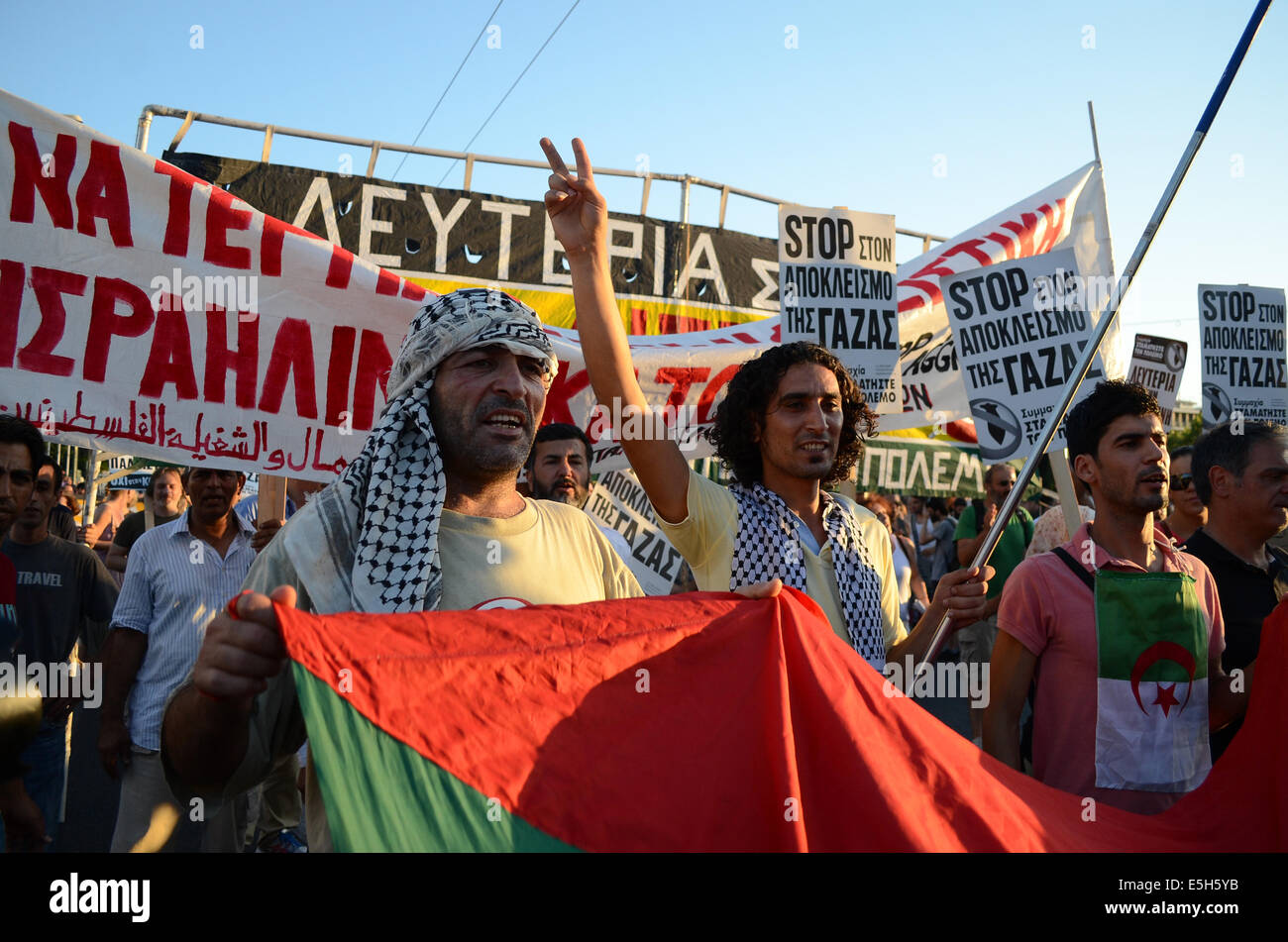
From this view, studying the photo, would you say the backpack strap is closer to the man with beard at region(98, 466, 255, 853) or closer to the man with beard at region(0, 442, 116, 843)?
the man with beard at region(98, 466, 255, 853)

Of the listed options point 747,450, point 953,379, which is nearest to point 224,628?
point 747,450

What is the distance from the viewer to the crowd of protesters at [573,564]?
2078 millimetres

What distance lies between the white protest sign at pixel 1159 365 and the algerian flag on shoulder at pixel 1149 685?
3908mm

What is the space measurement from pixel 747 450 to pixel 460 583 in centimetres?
148

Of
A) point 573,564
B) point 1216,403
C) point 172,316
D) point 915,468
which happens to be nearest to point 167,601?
point 172,316

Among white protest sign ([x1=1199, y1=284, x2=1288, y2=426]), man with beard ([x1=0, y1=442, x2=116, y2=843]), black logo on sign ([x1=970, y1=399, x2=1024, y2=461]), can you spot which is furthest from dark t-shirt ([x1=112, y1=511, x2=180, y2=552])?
white protest sign ([x1=1199, y1=284, x2=1288, y2=426])

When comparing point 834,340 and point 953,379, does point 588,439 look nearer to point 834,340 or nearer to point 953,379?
point 834,340

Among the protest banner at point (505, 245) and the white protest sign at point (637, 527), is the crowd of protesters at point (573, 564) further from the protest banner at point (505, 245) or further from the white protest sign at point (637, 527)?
the protest banner at point (505, 245)

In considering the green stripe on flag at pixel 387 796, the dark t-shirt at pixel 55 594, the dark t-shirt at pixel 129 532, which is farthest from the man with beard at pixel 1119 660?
the dark t-shirt at pixel 129 532

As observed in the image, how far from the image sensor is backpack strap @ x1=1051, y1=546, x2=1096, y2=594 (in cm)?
298

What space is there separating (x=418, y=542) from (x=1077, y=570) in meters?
1.95

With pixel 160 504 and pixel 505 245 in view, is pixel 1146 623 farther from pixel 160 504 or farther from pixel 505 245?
pixel 505 245

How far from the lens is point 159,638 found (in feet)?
15.1
